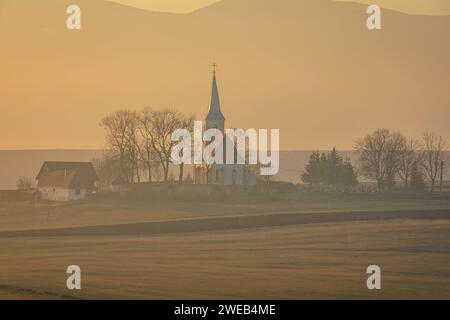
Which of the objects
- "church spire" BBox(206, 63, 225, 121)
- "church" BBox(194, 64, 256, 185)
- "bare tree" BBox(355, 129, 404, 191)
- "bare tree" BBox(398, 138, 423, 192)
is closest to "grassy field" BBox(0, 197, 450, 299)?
"church" BBox(194, 64, 256, 185)

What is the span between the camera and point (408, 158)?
10769 centimetres

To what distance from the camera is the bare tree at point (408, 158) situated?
105m

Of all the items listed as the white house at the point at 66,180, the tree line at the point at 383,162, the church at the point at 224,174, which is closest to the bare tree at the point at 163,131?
Result: the church at the point at 224,174

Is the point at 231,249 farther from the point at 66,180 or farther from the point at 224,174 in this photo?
the point at 224,174

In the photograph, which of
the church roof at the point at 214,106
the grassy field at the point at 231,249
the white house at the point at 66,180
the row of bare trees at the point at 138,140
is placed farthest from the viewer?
the church roof at the point at 214,106

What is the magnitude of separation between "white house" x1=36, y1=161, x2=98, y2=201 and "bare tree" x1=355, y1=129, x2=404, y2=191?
2821 centimetres

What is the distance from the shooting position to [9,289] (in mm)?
46312

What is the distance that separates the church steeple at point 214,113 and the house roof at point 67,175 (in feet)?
48.1

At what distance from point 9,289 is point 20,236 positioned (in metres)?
23.0

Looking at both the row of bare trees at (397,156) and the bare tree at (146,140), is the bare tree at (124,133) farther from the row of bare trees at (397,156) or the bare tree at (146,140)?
the row of bare trees at (397,156)

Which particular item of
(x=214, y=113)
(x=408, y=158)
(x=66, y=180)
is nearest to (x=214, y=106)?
(x=214, y=113)

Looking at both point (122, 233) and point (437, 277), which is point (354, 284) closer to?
point (437, 277)

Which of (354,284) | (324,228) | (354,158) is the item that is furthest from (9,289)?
(354,158)

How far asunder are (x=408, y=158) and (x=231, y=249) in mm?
51258
